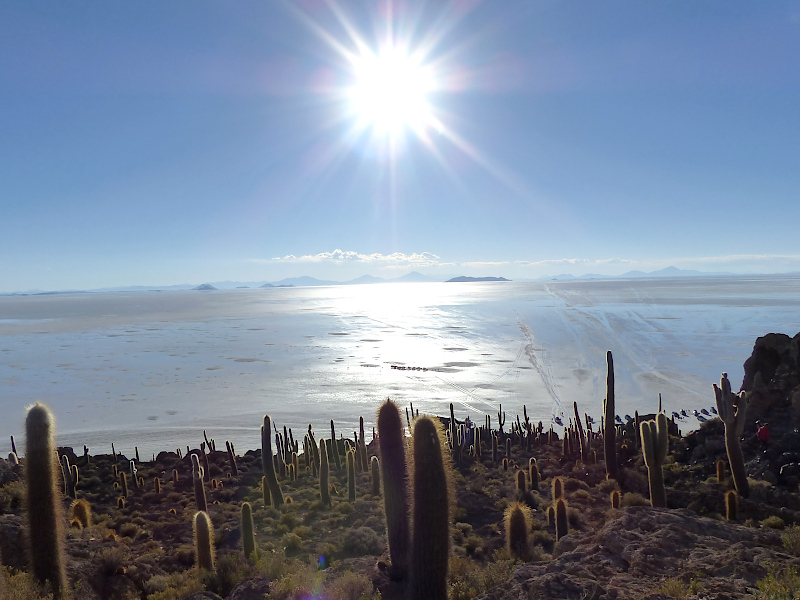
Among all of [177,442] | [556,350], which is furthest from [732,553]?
[556,350]

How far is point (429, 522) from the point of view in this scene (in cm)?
689

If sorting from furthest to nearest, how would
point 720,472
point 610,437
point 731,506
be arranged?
point 610,437, point 720,472, point 731,506

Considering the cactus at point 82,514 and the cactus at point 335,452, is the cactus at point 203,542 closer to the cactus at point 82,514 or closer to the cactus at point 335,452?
the cactus at point 82,514

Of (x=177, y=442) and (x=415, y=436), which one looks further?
(x=177, y=442)

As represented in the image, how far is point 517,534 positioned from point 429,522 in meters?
4.22

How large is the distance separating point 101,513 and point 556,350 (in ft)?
143

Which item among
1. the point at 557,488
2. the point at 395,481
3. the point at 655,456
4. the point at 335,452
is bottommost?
the point at 335,452

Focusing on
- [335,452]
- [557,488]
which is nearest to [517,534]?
[557,488]

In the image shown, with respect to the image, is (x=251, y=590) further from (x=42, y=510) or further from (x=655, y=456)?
(x=655, y=456)

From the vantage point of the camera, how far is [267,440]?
15.6 m

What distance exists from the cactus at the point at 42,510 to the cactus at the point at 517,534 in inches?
317

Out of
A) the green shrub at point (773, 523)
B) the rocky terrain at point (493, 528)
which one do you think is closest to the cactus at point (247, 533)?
the rocky terrain at point (493, 528)

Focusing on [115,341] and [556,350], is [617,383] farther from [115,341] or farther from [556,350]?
[115,341]

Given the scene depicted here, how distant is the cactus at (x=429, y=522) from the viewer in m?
6.91
